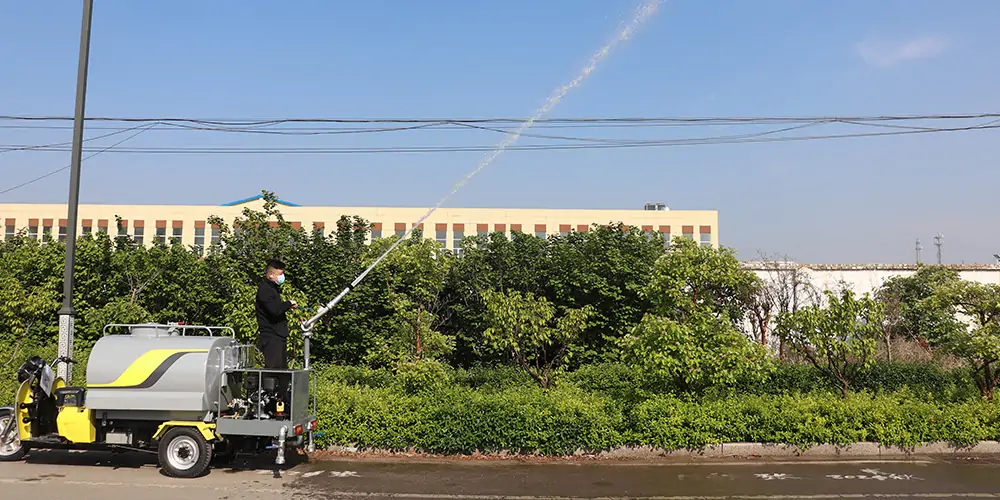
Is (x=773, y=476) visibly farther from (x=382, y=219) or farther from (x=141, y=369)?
(x=382, y=219)

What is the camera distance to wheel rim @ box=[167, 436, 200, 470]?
349 inches

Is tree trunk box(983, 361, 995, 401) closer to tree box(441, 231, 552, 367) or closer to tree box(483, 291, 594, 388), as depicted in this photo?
tree box(483, 291, 594, 388)

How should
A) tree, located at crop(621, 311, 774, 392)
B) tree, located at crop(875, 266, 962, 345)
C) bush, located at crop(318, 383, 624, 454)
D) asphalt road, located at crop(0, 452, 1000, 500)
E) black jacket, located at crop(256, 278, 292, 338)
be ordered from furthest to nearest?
tree, located at crop(875, 266, 962, 345) → tree, located at crop(621, 311, 774, 392) → bush, located at crop(318, 383, 624, 454) → black jacket, located at crop(256, 278, 292, 338) → asphalt road, located at crop(0, 452, 1000, 500)

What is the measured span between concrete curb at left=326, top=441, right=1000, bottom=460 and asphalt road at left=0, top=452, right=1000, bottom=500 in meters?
0.22

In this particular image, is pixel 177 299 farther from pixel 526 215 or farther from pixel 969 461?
pixel 526 215

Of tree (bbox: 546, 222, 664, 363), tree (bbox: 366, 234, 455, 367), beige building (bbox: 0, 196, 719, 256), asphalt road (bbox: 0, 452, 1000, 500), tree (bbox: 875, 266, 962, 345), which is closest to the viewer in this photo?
asphalt road (bbox: 0, 452, 1000, 500)

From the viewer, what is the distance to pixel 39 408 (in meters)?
9.45

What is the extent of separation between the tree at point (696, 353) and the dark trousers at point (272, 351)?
572 centimetres

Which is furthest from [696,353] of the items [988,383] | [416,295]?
[416,295]

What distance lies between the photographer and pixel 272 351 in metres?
9.27

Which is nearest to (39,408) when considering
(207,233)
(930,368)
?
(930,368)

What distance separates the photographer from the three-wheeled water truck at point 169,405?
8.80 m

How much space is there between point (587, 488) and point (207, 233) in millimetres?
55698

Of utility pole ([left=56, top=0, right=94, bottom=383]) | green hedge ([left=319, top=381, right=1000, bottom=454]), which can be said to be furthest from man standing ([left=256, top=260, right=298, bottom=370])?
utility pole ([left=56, top=0, right=94, bottom=383])
